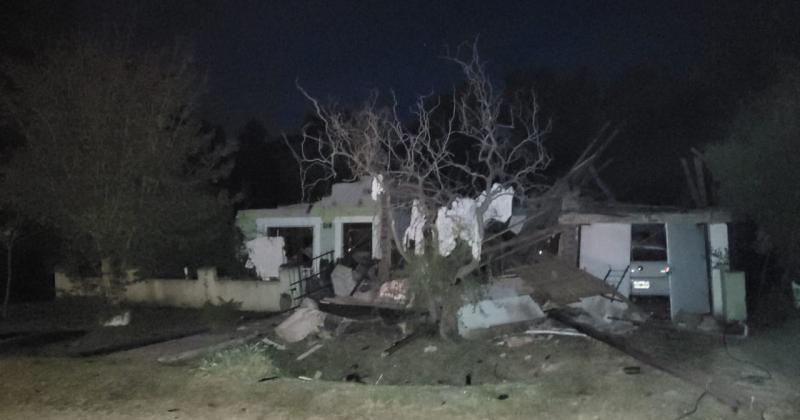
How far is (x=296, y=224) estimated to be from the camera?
68.0 feet

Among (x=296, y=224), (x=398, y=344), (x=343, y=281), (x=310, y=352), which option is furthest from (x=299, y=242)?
(x=398, y=344)

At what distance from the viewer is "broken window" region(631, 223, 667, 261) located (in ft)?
46.4

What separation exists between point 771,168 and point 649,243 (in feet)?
10.1

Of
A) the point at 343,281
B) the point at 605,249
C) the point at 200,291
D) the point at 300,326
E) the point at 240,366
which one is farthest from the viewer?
the point at 200,291

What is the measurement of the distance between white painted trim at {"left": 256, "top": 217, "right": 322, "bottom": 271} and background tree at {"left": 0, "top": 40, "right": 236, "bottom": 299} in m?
5.09

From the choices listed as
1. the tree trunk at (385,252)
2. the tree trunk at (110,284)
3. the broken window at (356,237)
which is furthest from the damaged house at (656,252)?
the tree trunk at (110,284)

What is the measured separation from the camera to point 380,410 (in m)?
7.15

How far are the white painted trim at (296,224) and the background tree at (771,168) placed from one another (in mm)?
11172

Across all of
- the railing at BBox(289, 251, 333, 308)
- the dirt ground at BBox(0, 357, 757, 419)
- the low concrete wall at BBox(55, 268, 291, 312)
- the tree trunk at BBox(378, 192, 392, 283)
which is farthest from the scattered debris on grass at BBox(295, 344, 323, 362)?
the low concrete wall at BBox(55, 268, 291, 312)

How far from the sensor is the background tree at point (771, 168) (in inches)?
451

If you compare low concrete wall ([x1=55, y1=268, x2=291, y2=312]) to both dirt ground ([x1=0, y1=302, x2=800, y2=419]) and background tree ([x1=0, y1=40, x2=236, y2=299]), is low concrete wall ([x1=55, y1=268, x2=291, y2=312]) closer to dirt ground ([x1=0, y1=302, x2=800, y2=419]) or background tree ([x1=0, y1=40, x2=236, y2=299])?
background tree ([x1=0, y1=40, x2=236, y2=299])

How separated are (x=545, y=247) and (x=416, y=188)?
174 inches

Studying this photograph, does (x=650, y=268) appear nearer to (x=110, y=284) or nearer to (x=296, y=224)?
(x=296, y=224)

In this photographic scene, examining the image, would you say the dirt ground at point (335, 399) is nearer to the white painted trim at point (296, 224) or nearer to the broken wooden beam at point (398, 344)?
the broken wooden beam at point (398, 344)
